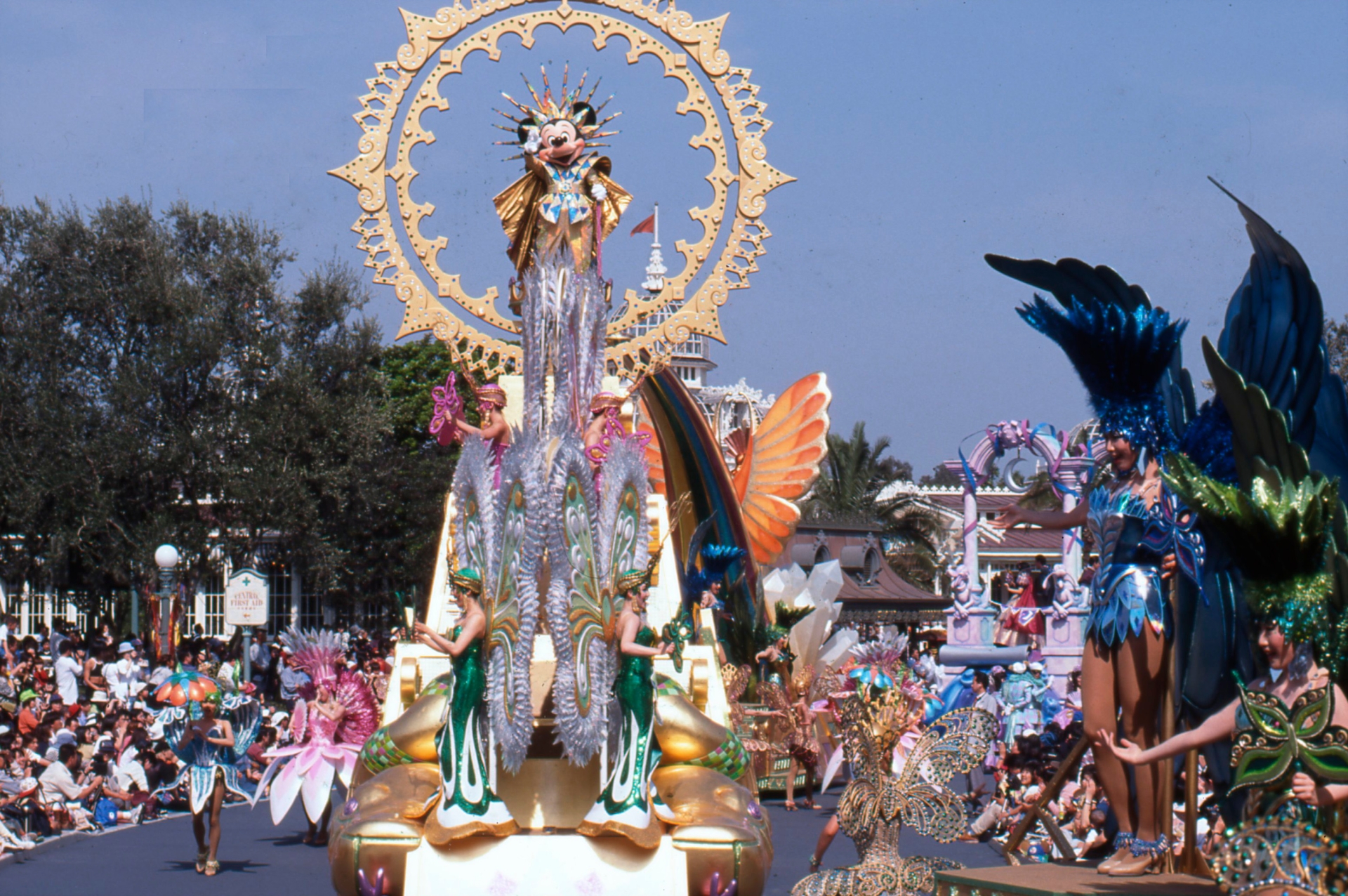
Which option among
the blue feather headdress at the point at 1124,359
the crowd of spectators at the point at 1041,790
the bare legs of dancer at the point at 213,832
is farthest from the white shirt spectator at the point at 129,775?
the blue feather headdress at the point at 1124,359

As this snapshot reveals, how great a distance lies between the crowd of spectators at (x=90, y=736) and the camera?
12586mm

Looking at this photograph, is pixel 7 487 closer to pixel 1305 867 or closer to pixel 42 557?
pixel 42 557

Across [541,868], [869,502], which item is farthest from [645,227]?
[869,502]

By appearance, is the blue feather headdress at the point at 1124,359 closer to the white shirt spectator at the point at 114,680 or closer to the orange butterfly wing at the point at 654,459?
the orange butterfly wing at the point at 654,459

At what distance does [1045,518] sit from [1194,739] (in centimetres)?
161

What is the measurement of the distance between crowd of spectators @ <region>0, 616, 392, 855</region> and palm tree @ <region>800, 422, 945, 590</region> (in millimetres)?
24877

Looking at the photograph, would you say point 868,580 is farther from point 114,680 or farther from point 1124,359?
point 1124,359

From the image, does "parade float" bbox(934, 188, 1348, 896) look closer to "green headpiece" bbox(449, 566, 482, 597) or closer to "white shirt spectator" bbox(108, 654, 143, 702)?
"green headpiece" bbox(449, 566, 482, 597)

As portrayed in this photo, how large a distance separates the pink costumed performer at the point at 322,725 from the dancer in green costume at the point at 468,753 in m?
4.17

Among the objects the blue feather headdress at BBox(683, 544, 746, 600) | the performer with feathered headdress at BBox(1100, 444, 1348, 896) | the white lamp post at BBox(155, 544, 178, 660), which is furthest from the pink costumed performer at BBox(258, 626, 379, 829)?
the white lamp post at BBox(155, 544, 178, 660)

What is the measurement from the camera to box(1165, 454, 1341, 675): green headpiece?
457 centimetres

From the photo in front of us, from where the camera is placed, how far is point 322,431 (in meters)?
29.4

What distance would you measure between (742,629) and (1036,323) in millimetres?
8919

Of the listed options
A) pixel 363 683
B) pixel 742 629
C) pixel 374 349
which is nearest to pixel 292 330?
pixel 374 349
